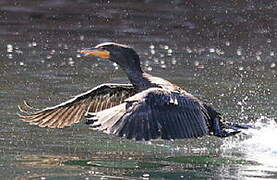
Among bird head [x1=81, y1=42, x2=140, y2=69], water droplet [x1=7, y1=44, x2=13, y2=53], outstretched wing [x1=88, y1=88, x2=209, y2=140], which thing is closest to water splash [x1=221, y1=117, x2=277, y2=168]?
outstretched wing [x1=88, y1=88, x2=209, y2=140]

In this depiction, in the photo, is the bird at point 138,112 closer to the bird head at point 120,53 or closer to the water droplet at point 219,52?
the bird head at point 120,53

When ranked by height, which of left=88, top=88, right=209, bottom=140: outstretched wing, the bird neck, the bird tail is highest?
the bird neck

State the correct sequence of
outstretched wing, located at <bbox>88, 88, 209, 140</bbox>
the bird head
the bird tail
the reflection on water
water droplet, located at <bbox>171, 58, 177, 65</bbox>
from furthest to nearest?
1. water droplet, located at <bbox>171, 58, 177, 65</bbox>
2. the bird head
3. the bird tail
4. the reflection on water
5. outstretched wing, located at <bbox>88, 88, 209, 140</bbox>

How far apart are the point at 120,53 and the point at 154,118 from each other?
167 cm

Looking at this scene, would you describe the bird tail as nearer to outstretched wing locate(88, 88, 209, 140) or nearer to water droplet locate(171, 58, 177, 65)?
outstretched wing locate(88, 88, 209, 140)

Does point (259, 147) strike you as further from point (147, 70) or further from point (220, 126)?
point (147, 70)

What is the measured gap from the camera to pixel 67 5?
21516mm

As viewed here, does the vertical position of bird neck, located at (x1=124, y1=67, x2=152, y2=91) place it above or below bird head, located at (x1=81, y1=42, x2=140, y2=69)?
below

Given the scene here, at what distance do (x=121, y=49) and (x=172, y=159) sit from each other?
147 centimetres

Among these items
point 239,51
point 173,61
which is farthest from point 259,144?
point 239,51

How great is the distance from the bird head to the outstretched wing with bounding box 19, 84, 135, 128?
294mm

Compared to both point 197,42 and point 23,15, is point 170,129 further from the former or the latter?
point 23,15

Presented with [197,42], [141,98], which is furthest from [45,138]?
[197,42]

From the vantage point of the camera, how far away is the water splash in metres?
10.3
